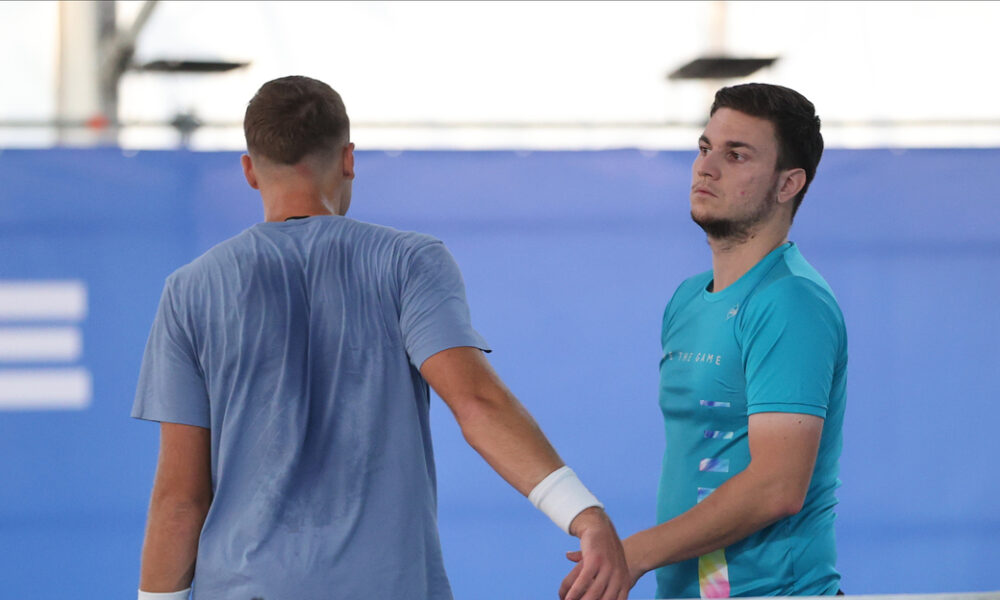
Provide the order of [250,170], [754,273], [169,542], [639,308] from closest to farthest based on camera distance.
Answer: [169,542] → [250,170] → [754,273] → [639,308]

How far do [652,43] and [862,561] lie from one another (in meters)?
1.50

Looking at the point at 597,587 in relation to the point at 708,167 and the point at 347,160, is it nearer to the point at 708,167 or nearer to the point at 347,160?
the point at 347,160

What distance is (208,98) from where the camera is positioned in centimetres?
258

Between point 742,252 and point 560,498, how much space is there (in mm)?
579

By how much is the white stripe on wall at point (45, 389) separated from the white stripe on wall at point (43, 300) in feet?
0.45

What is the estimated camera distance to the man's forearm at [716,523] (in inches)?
48.1

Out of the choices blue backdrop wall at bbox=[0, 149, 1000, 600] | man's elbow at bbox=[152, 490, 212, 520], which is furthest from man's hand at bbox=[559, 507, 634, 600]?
blue backdrop wall at bbox=[0, 149, 1000, 600]

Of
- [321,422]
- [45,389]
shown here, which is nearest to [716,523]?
[321,422]

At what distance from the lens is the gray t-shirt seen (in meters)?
1.05

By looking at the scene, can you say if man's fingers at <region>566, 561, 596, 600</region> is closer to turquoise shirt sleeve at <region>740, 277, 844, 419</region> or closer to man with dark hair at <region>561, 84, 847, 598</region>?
man with dark hair at <region>561, 84, 847, 598</region>

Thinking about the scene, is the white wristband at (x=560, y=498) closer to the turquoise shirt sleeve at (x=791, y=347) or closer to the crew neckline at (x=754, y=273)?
the turquoise shirt sleeve at (x=791, y=347)

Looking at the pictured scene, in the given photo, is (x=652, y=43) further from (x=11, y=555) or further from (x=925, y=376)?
(x=11, y=555)

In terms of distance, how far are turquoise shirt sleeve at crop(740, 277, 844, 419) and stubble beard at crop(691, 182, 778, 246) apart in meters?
0.16

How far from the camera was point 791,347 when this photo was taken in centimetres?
124
